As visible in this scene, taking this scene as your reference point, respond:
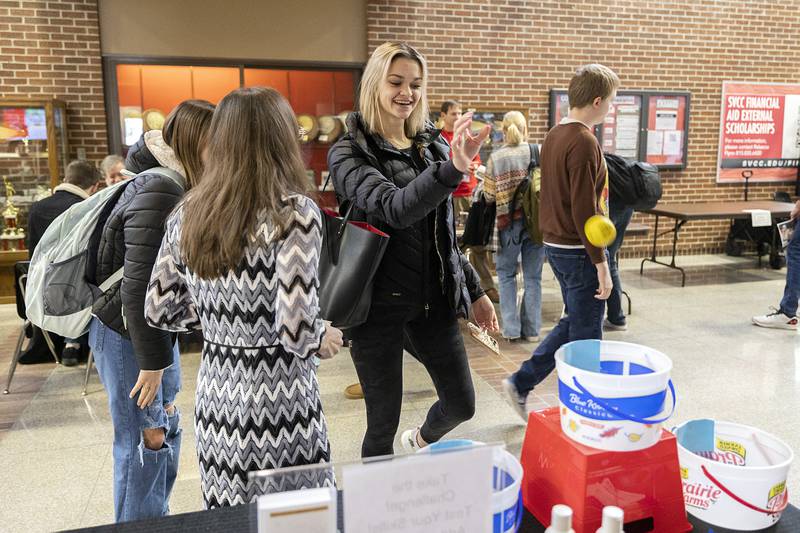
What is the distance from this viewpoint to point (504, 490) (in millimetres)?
946

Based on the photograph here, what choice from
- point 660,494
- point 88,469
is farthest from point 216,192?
point 88,469

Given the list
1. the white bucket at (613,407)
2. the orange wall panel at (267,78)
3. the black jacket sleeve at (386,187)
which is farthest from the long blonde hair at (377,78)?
the orange wall panel at (267,78)

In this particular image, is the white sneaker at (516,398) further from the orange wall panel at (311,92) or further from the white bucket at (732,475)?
the orange wall panel at (311,92)

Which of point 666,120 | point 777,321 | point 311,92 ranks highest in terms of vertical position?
point 311,92

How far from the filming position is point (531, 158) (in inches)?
185

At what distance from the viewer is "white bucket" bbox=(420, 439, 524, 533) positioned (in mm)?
946

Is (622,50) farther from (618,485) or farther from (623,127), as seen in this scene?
(618,485)

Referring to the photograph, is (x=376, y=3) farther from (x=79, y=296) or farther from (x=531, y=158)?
(x=79, y=296)

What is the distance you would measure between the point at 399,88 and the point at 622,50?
677cm

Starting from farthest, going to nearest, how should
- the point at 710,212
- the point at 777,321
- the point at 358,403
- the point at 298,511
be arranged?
the point at 710,212 < the point at 777,321 < the point at 358,403 < the point at 298,511

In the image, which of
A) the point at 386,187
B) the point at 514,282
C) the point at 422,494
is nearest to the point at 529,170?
the point at 514,282

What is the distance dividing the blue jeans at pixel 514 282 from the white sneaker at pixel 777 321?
1872mm

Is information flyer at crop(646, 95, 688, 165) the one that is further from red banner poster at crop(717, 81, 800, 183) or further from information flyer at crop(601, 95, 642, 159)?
red banner poster at crop(717, 81, 800, 183)

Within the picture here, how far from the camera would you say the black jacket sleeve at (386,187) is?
5.81 ft
